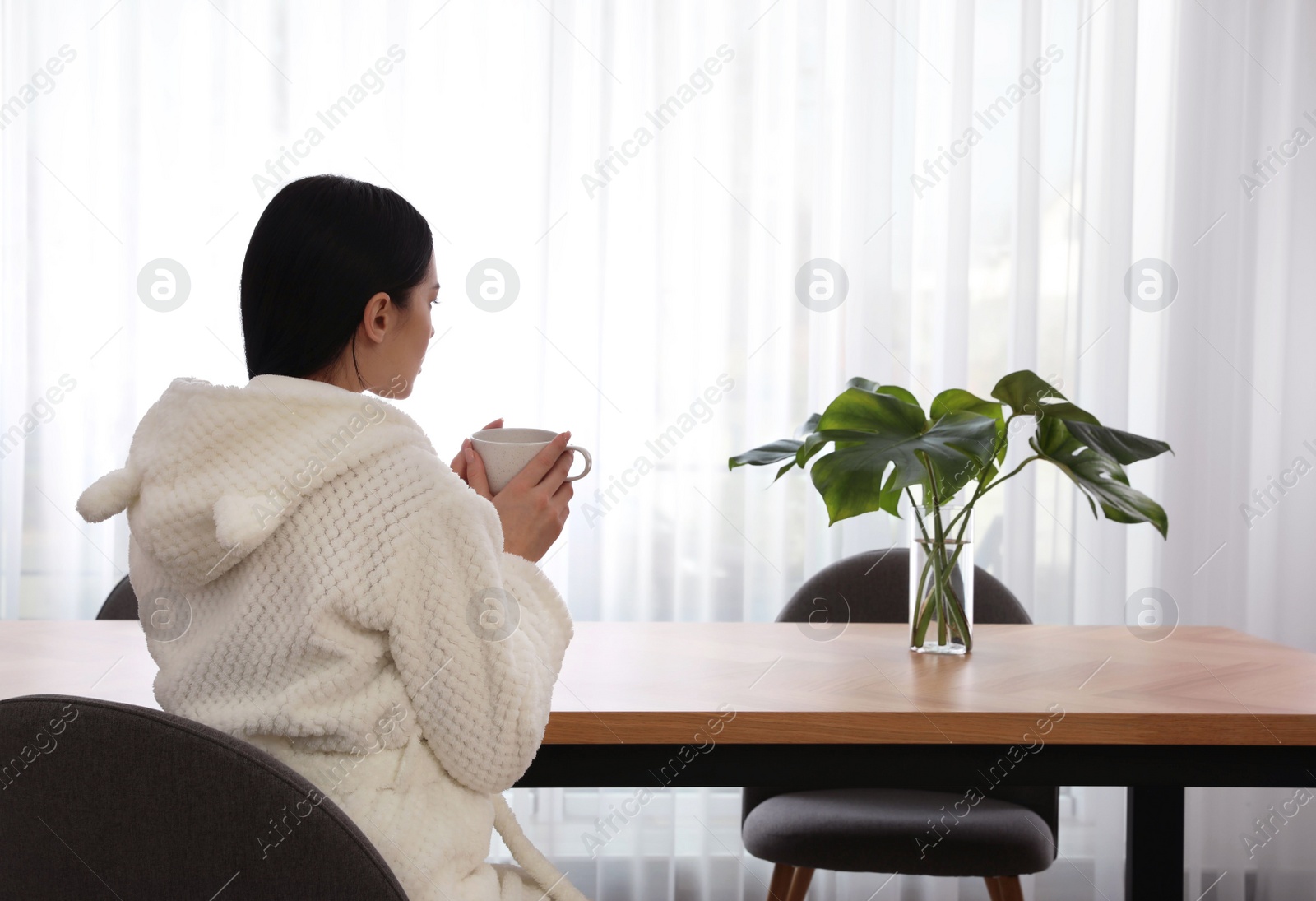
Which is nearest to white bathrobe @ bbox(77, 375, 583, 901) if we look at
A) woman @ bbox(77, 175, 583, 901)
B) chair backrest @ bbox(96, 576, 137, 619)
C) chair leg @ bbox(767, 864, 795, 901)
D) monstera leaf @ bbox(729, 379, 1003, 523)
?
woman @ bbox(77, 175, 583, 901)

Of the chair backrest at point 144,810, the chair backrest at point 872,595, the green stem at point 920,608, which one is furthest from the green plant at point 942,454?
the chair backrest at point 144,810

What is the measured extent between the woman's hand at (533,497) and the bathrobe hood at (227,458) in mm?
159

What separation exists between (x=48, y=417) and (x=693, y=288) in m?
1.43

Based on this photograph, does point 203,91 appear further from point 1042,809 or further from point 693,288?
point 1042,809

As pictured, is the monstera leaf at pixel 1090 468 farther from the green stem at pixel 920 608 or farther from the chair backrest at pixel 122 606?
the chair backrest at pixel 122 606

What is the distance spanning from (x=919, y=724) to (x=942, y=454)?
30cm

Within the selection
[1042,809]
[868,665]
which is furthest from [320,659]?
[1042,809]

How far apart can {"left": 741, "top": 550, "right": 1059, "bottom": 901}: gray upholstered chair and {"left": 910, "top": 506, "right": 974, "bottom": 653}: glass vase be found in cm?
22

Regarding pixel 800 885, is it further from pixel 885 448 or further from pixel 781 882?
pixel 885 448

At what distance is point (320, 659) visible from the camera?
2.74 ft

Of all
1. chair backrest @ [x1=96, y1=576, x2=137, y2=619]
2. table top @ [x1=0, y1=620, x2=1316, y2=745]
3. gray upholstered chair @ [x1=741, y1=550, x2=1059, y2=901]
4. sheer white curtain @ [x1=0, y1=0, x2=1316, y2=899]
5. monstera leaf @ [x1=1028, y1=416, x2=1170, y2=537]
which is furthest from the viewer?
sheer white curtain @ [x1=0, y1=0, x2=1316, y2=899]

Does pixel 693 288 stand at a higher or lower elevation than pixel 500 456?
higher

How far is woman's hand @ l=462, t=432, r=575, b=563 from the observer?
1.01m

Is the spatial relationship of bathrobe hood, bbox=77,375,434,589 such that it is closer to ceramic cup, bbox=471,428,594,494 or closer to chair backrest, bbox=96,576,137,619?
ceramic cup, bbox=471,428,594,494
